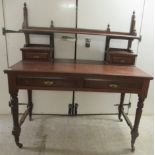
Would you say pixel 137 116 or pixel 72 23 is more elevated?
pixel 72 23

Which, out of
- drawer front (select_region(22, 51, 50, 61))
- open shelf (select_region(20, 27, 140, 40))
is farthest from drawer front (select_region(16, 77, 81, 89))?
open shelf (select_region(20, 27, 140, 40))

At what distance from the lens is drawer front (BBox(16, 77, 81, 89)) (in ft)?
4.89

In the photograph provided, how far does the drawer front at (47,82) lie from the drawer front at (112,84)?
0.10 m

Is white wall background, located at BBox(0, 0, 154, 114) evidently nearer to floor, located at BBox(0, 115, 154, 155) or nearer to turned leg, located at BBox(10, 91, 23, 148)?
floor, located at BBox(0, 115, 154, 155)

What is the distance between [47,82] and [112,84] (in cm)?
55

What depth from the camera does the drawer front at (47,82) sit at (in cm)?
149

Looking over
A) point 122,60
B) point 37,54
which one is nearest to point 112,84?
point 122,60

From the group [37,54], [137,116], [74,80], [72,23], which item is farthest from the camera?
[72,23]

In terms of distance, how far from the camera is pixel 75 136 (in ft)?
6.16

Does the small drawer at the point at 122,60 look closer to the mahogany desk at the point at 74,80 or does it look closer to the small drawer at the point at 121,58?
the small drawer at the point at 121,58

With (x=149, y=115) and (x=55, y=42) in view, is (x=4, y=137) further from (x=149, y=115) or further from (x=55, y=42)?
(x=149, y=115)

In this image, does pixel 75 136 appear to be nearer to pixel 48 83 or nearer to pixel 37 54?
pixel 48 83

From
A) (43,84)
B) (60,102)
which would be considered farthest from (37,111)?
(43,84)

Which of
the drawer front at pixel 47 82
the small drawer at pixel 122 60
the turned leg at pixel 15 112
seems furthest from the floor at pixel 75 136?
the small drawer at pixel 122 60
